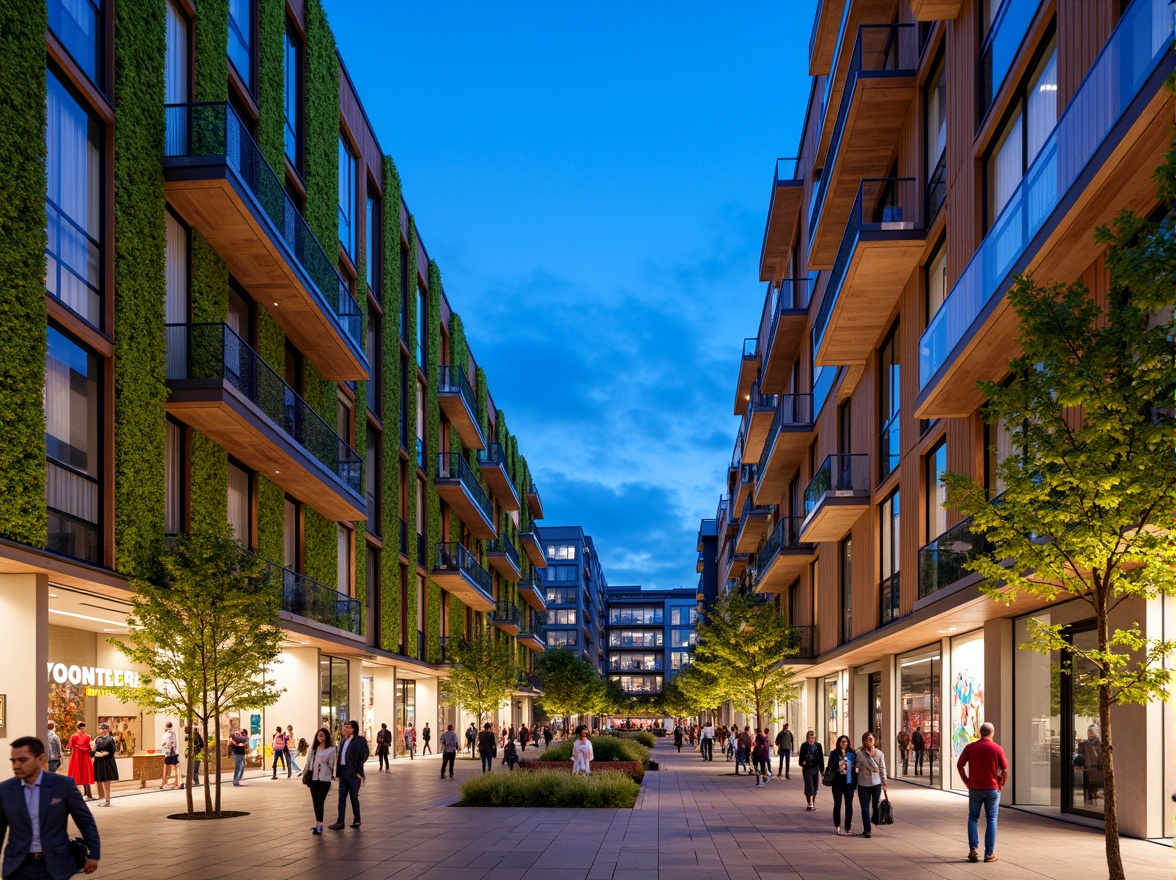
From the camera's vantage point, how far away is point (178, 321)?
22.7 m

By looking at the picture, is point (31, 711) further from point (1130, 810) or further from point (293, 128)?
point (293, 128)

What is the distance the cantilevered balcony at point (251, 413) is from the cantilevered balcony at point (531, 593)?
48039 mm

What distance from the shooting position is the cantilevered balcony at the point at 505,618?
211ft

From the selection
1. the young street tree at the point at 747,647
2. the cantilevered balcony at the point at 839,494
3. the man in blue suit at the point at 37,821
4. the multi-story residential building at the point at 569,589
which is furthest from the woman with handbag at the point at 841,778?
the multi-story residential building at the point at 569,589

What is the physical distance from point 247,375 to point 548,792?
34.6 ft

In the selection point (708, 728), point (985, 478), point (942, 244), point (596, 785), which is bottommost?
point (708, 728)

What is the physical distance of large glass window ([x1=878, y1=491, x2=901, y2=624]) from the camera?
29.0 meters

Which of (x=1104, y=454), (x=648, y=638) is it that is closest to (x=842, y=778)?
(x=1104, y=454)

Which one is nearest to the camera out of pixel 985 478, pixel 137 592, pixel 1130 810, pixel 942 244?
pixel 1130 810

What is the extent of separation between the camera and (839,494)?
105 feet

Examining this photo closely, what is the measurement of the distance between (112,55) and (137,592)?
8769 mm

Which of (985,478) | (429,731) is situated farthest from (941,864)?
(429,731)

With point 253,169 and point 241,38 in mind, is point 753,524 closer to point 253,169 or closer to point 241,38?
point 241,38

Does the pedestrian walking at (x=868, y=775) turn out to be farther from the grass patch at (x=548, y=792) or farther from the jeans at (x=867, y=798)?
the grass patch at (x=548, y=792)
